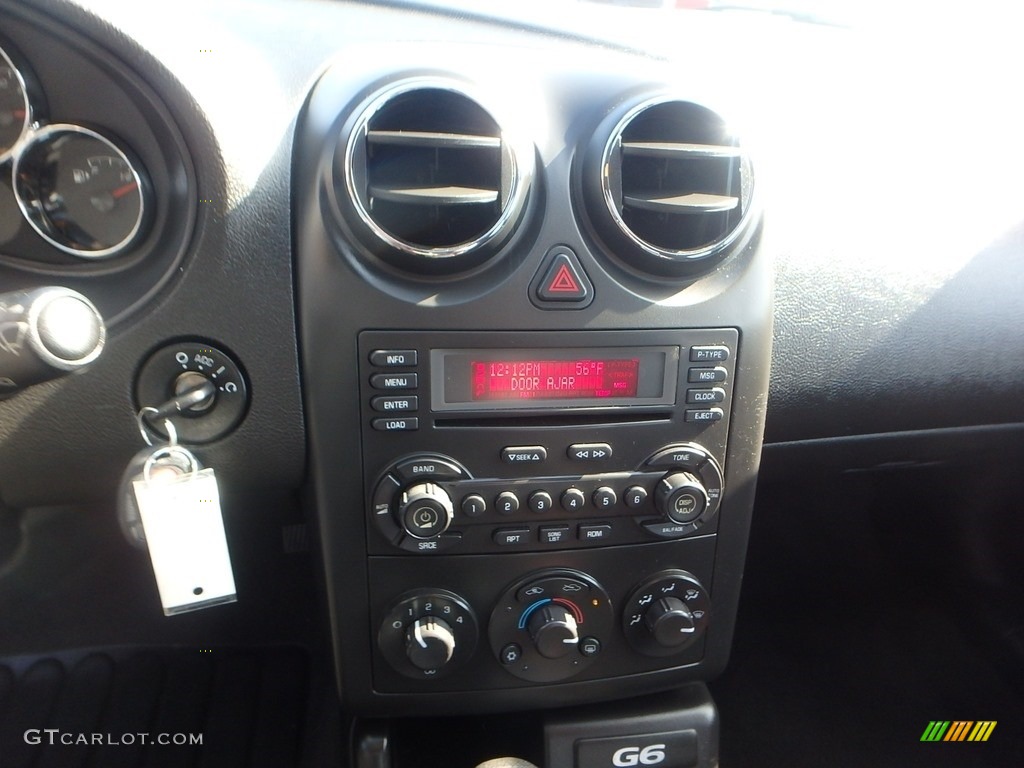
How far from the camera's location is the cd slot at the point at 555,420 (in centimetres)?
86

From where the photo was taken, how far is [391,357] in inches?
32.2

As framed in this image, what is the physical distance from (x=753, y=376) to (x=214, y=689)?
1146 mm

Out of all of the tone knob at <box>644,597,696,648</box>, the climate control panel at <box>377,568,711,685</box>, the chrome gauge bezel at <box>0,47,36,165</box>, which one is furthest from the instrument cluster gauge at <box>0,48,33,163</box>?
the tone knob at <box>644,597,696,648</box>

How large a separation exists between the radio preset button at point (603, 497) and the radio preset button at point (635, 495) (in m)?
0.02

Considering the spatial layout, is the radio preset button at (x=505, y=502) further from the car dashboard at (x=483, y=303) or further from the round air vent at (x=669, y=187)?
the round air vent at (x=669, y=187)

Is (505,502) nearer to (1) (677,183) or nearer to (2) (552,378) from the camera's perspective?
(2) (552,378)

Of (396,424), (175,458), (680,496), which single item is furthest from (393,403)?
(680,496)

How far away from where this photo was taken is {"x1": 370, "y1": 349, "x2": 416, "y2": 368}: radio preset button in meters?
0.82

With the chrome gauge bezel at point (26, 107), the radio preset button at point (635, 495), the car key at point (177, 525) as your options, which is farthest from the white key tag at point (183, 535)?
the radio preset button at point (635, 495)

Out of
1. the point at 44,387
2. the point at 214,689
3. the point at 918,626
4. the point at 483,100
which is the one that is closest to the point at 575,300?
the point at 483,100

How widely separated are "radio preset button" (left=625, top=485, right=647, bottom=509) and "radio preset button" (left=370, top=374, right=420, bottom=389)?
284 mm

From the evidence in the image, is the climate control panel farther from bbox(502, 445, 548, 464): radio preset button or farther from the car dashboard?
bbox(502, 445, 548, 464): radio preset button

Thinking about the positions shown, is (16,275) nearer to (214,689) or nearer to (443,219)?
(443,219)

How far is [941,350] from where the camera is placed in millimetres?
1160
